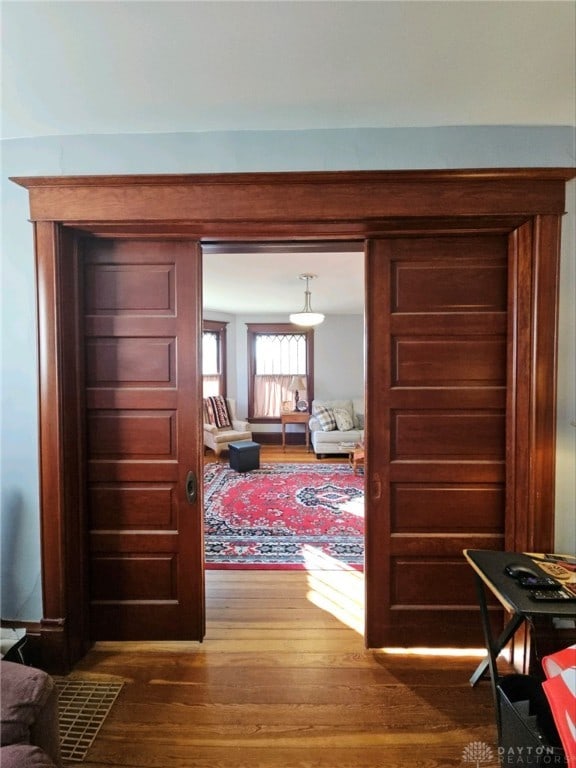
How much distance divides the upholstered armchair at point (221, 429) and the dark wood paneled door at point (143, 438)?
423cm

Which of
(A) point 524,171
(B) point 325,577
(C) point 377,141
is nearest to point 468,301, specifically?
(A) point 524,171

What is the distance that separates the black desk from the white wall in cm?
45

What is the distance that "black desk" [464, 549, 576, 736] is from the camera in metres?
1.34

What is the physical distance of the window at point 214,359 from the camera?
23.2 feet

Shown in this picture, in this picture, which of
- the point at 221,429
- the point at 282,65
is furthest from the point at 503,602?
the point at 221,429

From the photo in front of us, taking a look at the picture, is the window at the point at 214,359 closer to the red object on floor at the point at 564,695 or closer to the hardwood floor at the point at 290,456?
the hardwood floor at the point at 290,456

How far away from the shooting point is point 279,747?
60.1 inches

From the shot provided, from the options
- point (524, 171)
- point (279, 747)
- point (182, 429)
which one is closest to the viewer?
point (279, 747)

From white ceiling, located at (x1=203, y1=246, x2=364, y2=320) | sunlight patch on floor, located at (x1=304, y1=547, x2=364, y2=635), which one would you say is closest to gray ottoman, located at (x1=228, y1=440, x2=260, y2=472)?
white ceiling, located at (x1=203, y1=246, x2=364, y2=320)

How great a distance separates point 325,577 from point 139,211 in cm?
263

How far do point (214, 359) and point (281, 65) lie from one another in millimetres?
6018

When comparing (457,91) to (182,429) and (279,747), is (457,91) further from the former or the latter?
(279,747)

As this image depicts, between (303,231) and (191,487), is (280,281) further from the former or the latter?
(191,487)

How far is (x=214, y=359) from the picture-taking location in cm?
726
